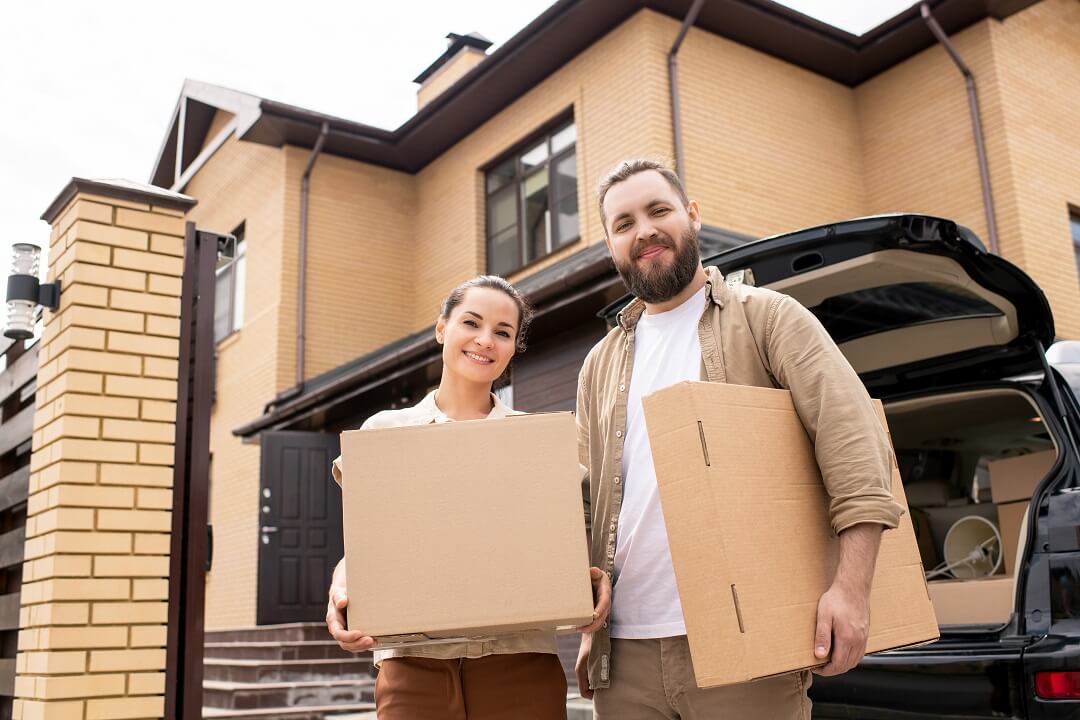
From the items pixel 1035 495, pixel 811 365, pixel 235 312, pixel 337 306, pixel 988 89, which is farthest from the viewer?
pixel 235 312

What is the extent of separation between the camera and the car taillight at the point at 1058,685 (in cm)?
263

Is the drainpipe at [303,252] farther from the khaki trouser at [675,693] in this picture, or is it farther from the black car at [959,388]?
the khaki trouser at [675,693]

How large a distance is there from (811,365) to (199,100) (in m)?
15.5

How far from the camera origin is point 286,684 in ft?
28.5

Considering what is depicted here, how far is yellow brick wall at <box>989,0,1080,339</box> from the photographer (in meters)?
9.78

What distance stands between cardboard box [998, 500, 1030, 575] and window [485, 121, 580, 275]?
6.70 m

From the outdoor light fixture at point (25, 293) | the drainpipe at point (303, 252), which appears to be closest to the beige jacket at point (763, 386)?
the outdoor light fixture at point (25, 293)

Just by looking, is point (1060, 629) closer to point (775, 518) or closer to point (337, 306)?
point (775, 518)

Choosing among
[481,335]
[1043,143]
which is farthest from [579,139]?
[481,335]

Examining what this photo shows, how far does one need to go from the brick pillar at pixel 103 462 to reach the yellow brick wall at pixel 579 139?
6.31 meters

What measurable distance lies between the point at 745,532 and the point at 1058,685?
4.75ft

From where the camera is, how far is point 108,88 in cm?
1781

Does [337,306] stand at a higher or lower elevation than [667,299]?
higher

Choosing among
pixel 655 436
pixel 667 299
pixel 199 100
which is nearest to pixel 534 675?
pixel 655 436
